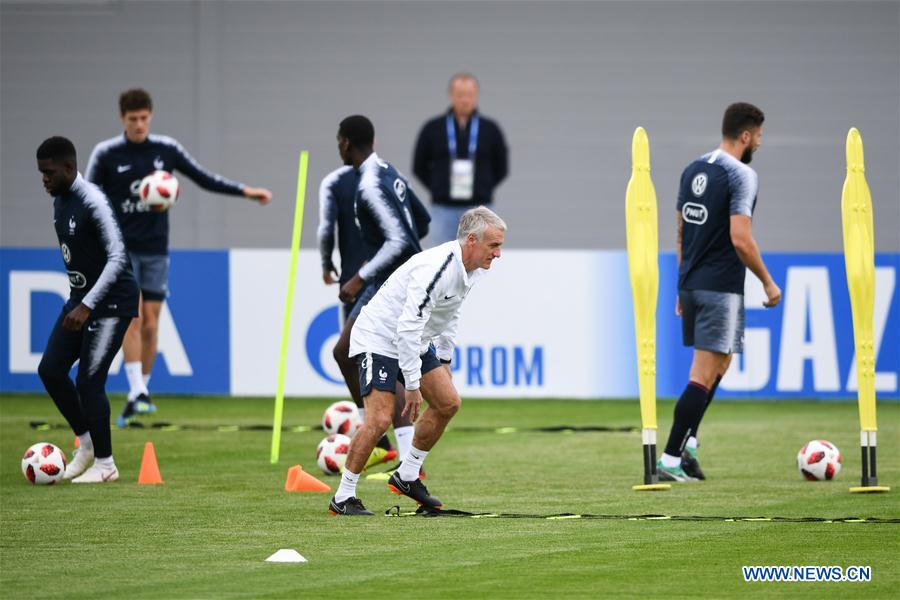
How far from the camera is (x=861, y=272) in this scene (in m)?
10.7

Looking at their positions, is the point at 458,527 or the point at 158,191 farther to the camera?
the point at 158,191

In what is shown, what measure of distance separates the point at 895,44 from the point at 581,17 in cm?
412

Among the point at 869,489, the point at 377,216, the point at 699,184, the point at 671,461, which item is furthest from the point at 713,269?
the point at 377,216

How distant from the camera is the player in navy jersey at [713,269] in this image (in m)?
10.9

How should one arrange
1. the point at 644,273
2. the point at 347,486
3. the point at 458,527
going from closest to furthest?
the point at 458,527 → the point at 347,486 → the point at 644,273

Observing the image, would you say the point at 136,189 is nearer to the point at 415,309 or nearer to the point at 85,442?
the point at 85,442

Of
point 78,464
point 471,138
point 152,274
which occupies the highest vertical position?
point 471,138

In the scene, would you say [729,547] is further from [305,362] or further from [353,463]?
[305,362]

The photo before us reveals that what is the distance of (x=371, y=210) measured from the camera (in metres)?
10.9

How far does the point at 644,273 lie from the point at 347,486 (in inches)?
95.3

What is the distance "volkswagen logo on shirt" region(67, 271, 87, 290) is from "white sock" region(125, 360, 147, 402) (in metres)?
4.00

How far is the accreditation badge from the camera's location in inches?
704

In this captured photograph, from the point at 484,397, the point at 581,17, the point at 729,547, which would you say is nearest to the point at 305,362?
the point at 484,397

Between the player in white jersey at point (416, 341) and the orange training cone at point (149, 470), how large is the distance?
200cm
